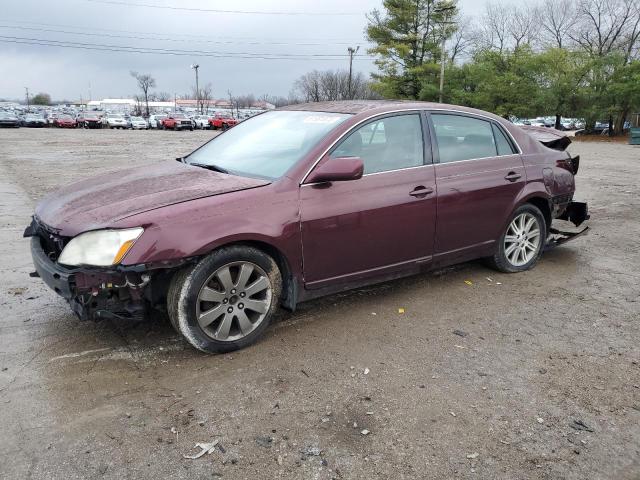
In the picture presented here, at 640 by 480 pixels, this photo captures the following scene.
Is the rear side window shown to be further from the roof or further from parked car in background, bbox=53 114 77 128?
parked car in background, bbox=53 114 77 128

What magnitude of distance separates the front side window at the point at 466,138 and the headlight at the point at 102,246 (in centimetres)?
259

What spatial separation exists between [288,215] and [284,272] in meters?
0.41

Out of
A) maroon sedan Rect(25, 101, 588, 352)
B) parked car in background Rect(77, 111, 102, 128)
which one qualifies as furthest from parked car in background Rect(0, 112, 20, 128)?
maroon sedan Rect(25, 101, 588, 352)

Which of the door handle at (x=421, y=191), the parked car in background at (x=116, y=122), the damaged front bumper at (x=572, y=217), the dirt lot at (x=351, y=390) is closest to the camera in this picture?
the dirt lot at (x=351, y=390)

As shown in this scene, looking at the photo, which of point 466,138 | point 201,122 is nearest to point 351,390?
point 466,138

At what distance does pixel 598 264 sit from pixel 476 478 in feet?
13.0

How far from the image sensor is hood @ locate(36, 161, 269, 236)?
10.7 ft

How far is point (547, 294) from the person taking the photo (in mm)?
4691

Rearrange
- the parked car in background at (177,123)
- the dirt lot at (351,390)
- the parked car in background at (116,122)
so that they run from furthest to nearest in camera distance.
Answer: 1. the parked car in background at (116,122)
2. the parked car in background at (177,123)
3. the dirt lot at (351,390)

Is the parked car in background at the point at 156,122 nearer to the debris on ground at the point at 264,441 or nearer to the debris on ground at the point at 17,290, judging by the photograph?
the debris on ground at the point at 17,290

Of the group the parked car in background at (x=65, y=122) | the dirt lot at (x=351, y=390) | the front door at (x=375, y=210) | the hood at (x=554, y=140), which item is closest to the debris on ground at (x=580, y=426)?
the dirt lot at (x=351, y=390)

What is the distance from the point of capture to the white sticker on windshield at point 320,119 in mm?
4098

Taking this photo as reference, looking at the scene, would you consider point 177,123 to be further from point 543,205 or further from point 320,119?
point 320,119

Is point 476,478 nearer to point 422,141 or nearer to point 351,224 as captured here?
point 351,224
